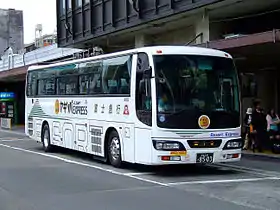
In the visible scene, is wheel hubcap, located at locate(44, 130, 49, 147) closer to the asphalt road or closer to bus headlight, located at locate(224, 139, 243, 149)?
the asphalt road

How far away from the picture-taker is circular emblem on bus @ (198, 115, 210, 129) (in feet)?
43.3

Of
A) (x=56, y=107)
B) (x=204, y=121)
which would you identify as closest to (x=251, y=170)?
(x=204, y=121)

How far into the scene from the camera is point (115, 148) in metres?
15.2

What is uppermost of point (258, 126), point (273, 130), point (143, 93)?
point (143, 93)

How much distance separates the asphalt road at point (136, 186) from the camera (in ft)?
31.7

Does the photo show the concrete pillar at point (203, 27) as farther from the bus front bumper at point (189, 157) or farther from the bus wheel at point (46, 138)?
the bus front bumper at point (189, 157)

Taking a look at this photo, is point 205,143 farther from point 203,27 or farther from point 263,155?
point 203,27

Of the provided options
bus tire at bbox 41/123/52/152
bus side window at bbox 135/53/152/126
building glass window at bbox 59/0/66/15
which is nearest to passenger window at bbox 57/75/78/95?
bus tire at bbox 41/123/52/152

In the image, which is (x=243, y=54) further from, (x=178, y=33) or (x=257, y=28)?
(x=178, y=33)

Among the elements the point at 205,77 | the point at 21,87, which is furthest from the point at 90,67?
the point at 21,87

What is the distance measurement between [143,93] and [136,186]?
268 cm

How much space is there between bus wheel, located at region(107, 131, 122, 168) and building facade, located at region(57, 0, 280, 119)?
480 centimetres

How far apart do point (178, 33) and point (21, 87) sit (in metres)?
33.4

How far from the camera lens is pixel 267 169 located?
14.5 meters
